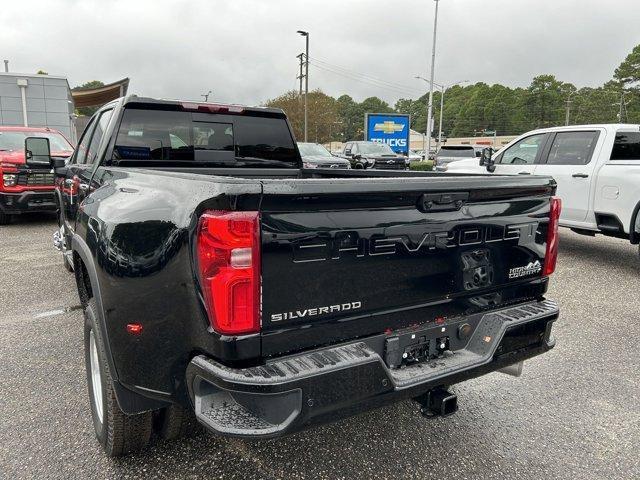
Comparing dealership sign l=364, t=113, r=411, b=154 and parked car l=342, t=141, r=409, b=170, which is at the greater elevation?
dealership sign l=364, t=113, r=411, b=154

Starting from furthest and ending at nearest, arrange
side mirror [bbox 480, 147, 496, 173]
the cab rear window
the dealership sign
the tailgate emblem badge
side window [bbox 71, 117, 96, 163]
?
1. the dealership sign
2. side mirror [bbox 480, 147, 496, 173]
3. side window [bbox 71, 117, 96, 163]
4. the cab rear window
5. the tailgate emblem badge

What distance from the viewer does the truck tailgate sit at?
181cm

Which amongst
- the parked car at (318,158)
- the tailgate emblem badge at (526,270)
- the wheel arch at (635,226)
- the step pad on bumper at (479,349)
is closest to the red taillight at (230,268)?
the step pad on bumper at (479,349)

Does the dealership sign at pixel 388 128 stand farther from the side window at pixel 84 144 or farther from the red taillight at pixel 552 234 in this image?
the red taillight at pixel 552 234

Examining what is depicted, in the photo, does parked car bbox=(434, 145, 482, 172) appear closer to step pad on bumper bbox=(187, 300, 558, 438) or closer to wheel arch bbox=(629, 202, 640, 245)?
wheel arch bbox=(629, 202, 640, 245)

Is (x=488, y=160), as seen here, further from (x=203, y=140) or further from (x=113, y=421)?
(x=113, y=421)

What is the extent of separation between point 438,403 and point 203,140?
8.90 feet

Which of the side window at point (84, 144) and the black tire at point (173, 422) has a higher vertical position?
the side window at point (84, 144)

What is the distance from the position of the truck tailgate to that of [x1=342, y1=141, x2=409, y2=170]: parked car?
16.8 meters

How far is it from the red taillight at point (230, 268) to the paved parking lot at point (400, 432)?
1100 mm

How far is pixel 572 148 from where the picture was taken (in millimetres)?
7113

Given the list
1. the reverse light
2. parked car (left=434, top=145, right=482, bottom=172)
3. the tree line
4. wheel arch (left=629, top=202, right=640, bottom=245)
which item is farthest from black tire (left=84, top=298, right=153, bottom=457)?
the tree line

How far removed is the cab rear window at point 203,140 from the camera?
11.9 ft

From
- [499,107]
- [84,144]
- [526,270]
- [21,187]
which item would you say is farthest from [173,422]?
[499,107]
